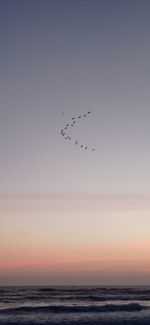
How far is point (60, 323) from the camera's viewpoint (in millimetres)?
34562

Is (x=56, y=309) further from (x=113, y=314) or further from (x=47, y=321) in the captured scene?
(x=47, y=321)

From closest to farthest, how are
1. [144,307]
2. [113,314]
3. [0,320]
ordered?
[0,320], [113,314], [144,307]

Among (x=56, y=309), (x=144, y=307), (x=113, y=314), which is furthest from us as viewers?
(x=144, y=307)

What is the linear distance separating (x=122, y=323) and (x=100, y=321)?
1.74m

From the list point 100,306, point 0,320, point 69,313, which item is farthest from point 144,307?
point 0,320

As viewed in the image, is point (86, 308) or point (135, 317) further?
point (86, 308)

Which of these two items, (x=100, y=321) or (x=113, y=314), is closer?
(x=100, y=321)

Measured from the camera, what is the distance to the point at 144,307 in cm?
4644

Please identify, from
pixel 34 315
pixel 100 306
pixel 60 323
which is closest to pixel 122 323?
pixel 60 323

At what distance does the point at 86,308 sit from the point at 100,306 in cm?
198

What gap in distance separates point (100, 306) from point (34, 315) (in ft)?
30.5

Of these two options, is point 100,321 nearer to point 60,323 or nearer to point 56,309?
point 60,323

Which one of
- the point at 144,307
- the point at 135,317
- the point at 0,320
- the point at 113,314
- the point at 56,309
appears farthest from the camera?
the point at 144,307

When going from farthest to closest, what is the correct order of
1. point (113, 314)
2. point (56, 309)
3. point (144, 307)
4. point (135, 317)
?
point (144, 307) → point (56, 309) → point (113, 314) → point (135, 317)
